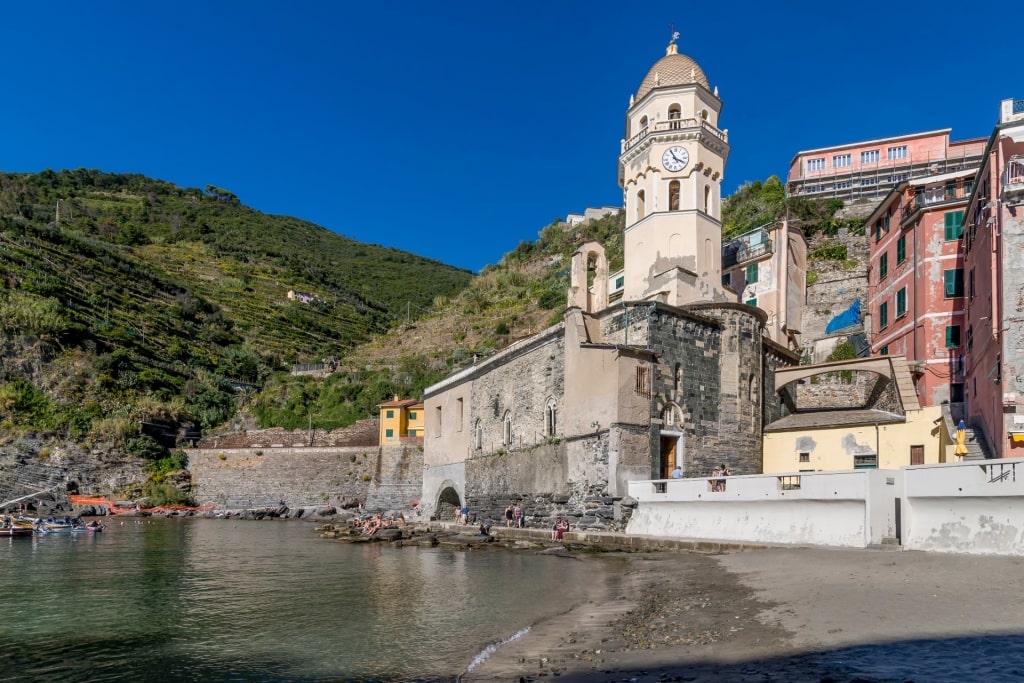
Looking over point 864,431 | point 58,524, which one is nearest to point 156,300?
point 58,524

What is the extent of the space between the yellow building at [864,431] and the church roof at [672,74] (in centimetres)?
1176

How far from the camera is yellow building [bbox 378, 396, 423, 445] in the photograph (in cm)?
4916

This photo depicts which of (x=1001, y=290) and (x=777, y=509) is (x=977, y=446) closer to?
(x=1001, y=290)

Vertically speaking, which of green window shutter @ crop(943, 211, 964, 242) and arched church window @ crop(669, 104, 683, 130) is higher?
arched church window @ crop(669, 104, 683, 130)

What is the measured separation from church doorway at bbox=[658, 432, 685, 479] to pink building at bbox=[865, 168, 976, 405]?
9904 millimetres

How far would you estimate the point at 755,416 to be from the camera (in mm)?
27422

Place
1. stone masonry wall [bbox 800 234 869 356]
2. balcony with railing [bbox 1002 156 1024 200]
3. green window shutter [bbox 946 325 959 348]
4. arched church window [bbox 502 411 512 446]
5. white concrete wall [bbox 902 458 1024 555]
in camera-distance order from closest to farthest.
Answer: white concrete wall [bbox 902 458 1024 555] < balcony with railing [bbox 1002 156 1024 200] < green window shutter [bbox 946 325 959 348] < arched church window [bbox 502 411 512 446] < stone masonry wall [bbox 800 234 869 356]

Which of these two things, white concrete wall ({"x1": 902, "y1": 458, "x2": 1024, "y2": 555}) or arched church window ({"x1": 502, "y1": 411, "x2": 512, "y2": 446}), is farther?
arched church window ({"x1": 502, "y1": 411, "x2": 512, "y2": 446})

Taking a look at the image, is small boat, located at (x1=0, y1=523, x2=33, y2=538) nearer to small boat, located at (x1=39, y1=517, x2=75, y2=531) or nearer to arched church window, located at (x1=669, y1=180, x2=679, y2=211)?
small boat, located at (x1=39, y1=517, x2=75, y2=531)

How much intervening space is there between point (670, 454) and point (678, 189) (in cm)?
1117

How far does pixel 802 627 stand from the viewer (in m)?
→ 9.45

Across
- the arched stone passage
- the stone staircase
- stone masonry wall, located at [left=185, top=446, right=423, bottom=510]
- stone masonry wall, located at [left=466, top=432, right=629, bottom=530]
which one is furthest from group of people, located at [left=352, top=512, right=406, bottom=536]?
the stone staircase

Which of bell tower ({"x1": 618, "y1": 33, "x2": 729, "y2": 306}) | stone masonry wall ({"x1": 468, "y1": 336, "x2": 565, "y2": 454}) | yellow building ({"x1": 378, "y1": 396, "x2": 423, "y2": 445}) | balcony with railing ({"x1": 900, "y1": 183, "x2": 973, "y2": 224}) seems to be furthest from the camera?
yellow building ({"x1": 378, "y1": 396, "x2": 423, "y2": 445})

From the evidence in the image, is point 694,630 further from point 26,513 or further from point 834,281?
point 26,513
